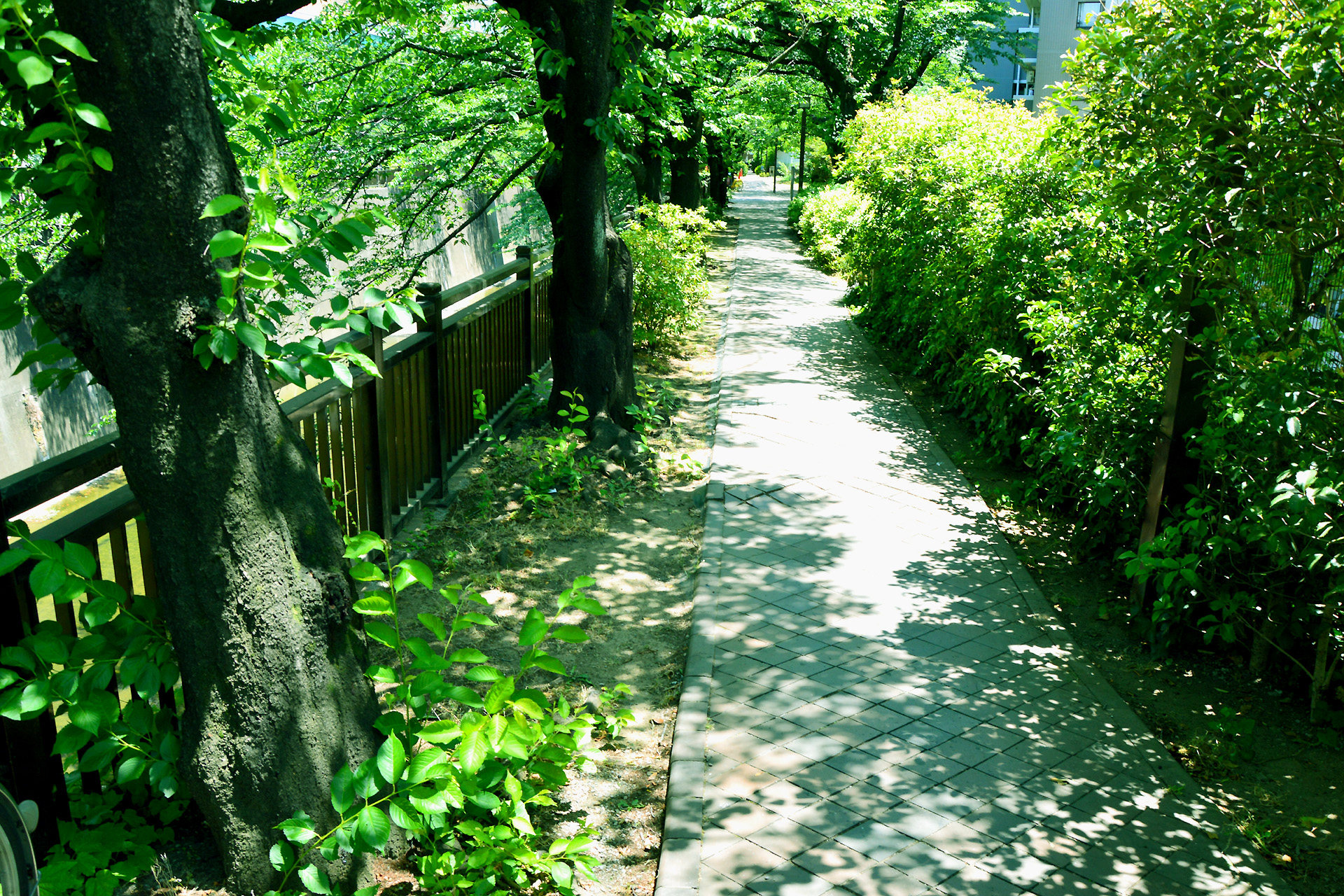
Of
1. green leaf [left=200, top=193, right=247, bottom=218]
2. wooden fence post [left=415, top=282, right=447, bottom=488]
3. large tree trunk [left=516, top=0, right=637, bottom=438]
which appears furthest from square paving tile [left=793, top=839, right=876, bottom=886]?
large tree trunk [left=516, top=0, right=637, bottom=438]

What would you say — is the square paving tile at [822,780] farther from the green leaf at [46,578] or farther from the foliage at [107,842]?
the green leaf at [46,578]

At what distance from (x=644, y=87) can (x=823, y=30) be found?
1615 cm

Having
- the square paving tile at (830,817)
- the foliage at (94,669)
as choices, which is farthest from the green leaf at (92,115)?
the square paving tile at (830,817)

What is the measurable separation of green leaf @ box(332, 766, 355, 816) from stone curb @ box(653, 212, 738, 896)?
44.8 inches

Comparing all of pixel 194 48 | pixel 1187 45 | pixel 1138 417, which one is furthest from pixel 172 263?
pixel 1138 417

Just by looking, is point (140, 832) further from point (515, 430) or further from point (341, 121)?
point (341, 121)

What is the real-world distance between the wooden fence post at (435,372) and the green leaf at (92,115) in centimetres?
417

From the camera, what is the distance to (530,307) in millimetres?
9930

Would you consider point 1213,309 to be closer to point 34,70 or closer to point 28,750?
point 34,70

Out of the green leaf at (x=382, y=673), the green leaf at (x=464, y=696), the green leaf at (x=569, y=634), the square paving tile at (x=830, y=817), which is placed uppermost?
the green leaf at (x=569, y=634)

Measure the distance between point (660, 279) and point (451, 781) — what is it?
9.38m

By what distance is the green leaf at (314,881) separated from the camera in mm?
2871

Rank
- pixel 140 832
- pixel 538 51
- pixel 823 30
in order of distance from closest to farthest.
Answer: pixel 140 832, pixel 538 51, pixel 823 30

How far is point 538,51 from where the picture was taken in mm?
7797
